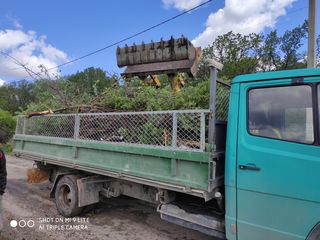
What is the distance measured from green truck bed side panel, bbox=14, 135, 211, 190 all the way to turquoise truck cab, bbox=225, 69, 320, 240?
1.23 ft

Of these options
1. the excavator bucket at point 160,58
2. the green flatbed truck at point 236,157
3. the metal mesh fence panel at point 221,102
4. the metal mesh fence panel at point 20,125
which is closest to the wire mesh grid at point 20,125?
the metal mesh fence panel at point 20,125

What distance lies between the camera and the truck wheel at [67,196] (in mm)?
5246

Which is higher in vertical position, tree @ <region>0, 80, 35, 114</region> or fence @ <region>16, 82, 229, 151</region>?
tree @ <region>0, 80, 35, 114</region>

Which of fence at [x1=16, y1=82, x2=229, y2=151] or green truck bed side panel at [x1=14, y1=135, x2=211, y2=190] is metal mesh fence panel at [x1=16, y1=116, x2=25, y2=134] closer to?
green truck bed side panel at [x1=14, y1=135, x2=211, y2=190]

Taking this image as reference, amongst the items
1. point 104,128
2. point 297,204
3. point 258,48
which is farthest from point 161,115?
point 258,48

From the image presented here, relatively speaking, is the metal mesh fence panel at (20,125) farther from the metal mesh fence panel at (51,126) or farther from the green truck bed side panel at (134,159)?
the green truck bed side panel at (134,159)

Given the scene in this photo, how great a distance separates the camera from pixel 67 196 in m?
5.61

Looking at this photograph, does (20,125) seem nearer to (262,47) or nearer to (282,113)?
(282,113)

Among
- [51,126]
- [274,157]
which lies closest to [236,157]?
[274,157]

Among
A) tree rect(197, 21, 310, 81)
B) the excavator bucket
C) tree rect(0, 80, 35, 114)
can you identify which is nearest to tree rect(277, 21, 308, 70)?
tree rect(197, 21, 310, 81)

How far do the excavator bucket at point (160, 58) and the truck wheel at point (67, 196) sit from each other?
2.59m

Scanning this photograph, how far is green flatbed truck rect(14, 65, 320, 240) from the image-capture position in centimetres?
287

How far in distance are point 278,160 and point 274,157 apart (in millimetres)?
48

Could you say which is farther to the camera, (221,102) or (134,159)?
(134,159)
